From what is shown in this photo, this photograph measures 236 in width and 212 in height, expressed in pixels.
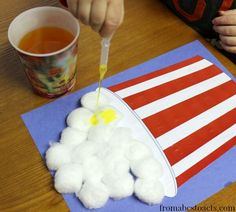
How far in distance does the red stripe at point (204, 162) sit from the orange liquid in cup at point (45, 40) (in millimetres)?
264

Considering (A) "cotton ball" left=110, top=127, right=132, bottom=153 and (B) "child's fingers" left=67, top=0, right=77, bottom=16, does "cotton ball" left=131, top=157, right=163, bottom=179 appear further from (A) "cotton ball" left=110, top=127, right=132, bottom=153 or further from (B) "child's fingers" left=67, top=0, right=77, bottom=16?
(B) "child's fingers" left=67, top=0, right=77, bottom=16

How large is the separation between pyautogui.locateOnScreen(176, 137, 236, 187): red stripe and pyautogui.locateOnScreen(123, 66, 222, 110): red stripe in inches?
5.0

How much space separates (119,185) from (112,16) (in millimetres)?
223

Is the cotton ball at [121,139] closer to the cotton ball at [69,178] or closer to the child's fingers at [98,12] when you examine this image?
the cotton ball at [69,178]

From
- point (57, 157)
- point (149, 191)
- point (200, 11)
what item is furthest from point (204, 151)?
point (200, 11)

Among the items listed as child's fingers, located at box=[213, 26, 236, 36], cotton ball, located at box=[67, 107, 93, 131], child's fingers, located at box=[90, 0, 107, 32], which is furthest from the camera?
child's fingers, located at box=[213, 26, 236, 36]

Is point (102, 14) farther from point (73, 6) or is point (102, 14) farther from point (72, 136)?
point (72, 136)

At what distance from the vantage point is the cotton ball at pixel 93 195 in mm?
437

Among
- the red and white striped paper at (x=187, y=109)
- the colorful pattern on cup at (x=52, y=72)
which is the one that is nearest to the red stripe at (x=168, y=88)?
the red and white striped paper at (x=187, y=109)

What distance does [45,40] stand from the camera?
50 cm

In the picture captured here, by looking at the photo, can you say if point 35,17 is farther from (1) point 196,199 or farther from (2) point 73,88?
(1) point 196,199

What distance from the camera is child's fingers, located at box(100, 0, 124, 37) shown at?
404 millimetres

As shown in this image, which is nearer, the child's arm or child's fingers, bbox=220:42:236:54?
the child's arm

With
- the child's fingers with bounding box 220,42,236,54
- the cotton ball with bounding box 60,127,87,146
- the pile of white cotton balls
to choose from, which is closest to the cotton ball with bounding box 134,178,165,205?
the pile of white cotton balls
